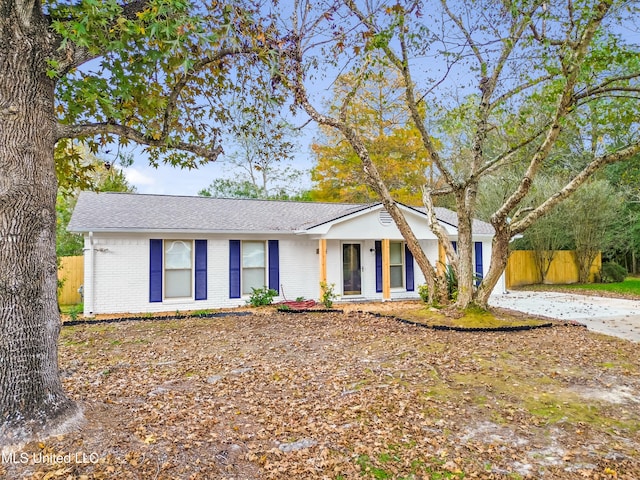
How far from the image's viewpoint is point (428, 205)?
34.9 feet

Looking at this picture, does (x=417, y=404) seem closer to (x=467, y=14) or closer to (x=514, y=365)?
(x=514, y=365)

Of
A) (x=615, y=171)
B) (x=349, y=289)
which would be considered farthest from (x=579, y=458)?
(x=615, y=171)

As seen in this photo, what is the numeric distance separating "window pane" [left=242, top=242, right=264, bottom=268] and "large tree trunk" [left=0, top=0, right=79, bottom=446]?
343 inches

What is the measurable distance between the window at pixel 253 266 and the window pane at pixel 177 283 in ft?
5.33

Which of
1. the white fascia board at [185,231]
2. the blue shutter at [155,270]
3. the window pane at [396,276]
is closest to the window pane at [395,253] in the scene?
the window pane at [396,276]

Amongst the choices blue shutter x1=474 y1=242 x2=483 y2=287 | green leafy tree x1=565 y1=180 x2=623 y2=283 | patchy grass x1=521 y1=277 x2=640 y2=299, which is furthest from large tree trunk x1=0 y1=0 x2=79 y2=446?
green leafy tree x1=565 y1=180 x2=623 y2=283

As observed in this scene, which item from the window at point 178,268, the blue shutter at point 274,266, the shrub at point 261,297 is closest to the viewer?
the window at point 178,268

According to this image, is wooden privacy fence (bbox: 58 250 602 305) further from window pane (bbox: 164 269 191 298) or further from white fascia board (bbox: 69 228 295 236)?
window pane (bbox: 164 269 191 298)

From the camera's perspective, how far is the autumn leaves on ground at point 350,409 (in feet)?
11.0

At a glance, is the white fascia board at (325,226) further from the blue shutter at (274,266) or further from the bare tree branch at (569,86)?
the bare tree branch at (569,86)

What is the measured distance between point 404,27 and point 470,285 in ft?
18.7

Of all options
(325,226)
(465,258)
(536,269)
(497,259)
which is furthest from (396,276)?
(536,269)

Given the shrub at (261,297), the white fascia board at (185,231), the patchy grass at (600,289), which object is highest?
the white fascia board at (185,231)

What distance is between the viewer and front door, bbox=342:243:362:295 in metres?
14.1
